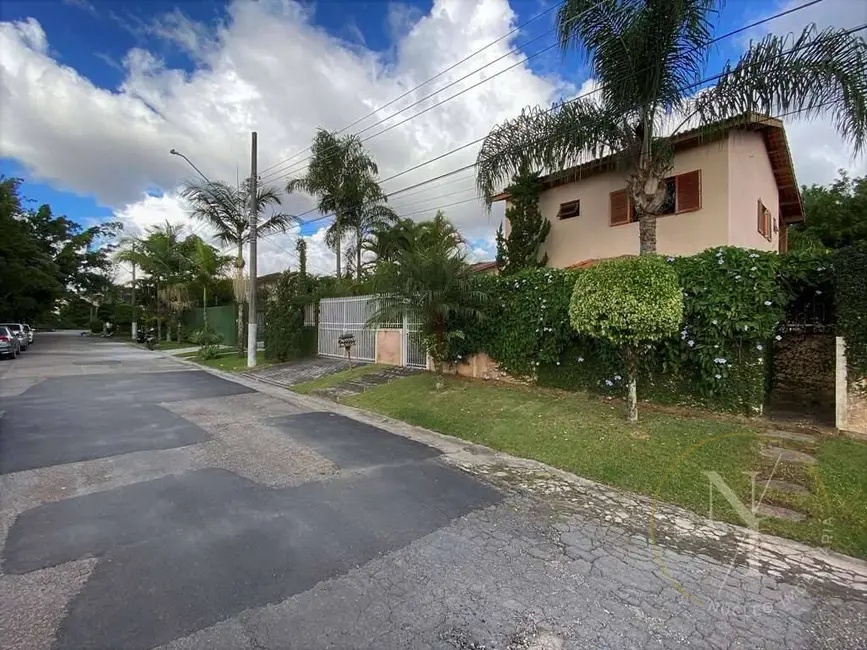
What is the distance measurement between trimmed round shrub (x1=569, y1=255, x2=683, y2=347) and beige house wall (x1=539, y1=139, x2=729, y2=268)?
5716mm

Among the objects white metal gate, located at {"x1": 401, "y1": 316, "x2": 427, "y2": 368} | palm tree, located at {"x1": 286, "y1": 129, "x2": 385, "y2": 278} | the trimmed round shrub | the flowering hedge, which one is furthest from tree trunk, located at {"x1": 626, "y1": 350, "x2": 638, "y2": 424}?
palm tree, located at {"x1": 286, "y1": 129, "x2": 385, "y2": 278}

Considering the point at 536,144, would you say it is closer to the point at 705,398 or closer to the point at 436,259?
the point at 436,259

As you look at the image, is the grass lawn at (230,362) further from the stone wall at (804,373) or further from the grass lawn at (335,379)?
the stone wall at (804,373)

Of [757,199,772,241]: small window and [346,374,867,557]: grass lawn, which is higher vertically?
[757,199,772,241]: small window

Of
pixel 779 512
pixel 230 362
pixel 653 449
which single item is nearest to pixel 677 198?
pixel 653 449

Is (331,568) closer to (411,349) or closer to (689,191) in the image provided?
(411,349)

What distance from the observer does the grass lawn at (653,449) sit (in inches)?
161

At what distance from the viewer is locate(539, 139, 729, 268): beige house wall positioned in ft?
35.5

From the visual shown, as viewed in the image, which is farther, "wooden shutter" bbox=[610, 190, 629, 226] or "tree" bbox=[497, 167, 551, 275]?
"tree" bbox=[497, 167, 551, 275]

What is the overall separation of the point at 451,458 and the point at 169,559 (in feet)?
11.2

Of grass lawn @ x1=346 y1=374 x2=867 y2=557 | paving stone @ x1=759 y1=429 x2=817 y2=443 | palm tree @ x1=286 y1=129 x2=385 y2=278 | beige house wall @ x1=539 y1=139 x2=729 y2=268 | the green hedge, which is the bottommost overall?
grass lawn @ x1=346 y1=374 x2=867 y2=557

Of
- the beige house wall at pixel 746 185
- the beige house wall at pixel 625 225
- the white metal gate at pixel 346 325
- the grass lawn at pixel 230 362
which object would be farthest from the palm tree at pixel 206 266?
the beige house wall at pixel 746 185

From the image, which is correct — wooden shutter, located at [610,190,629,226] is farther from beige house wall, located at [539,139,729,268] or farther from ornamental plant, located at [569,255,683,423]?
ornamental plant, located at [569,255,683,423]

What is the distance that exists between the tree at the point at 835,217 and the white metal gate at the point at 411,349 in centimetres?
1753
